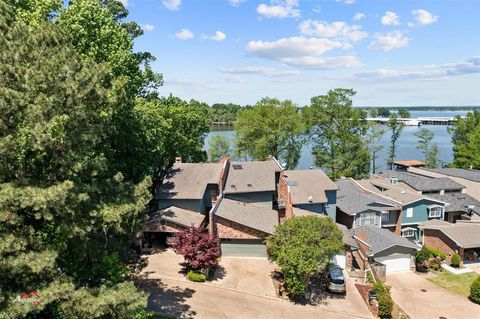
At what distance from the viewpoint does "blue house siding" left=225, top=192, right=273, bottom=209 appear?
3762cm

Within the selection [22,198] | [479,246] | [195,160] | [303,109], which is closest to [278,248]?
[22,198]

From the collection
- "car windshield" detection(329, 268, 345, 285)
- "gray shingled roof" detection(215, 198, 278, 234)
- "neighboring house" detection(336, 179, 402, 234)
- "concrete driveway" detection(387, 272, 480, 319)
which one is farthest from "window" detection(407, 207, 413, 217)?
"car windshield" detection(329, 268, 345, 285)

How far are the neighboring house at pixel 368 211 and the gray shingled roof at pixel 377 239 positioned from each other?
4.12 ft

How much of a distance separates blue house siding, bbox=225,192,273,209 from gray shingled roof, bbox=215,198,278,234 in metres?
0.71

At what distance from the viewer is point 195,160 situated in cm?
5228

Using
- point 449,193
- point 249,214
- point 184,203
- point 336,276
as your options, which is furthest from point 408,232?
point 184,203

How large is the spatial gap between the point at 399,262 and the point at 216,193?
751 inches

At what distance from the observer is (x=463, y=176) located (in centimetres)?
5234

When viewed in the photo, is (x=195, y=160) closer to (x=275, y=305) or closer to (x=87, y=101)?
(x=275, y=305)

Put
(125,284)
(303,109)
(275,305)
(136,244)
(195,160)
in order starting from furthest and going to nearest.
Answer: (303,109) → (195,160) → (136,244) → (275,305) → (125,284)

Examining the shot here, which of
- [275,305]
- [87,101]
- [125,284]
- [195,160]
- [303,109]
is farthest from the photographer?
[303,109]

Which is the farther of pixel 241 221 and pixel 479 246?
pixel 479 246

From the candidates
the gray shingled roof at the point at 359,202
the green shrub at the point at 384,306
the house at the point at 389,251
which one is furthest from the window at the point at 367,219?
the green shrub at the point at 384,306

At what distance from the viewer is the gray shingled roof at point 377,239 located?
113 feet
